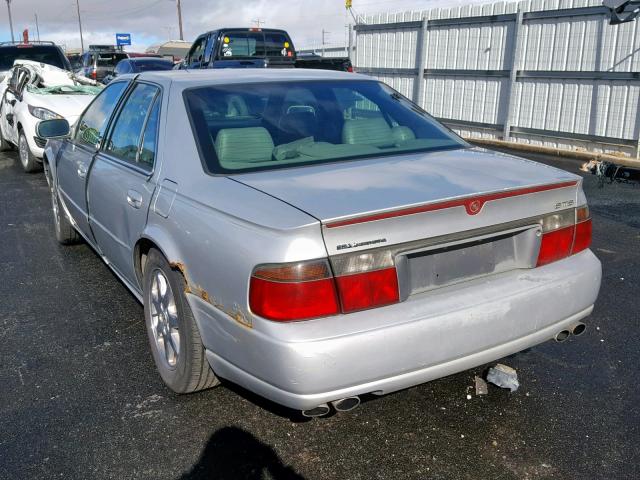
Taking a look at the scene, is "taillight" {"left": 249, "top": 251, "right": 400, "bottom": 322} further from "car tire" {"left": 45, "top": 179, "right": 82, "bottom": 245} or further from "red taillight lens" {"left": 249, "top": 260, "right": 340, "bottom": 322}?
"car tire" {"left": 45, "top": 179, "right": 82, "bottom": 245}

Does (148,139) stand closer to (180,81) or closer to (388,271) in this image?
(180,81)

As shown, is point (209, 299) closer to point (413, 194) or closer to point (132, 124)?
point (413, 194)

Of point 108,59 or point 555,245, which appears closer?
point 555,245

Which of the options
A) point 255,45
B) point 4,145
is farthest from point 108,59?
point 4,145

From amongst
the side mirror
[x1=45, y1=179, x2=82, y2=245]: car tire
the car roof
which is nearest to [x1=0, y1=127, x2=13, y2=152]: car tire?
[x1=45, y1=179, x2=82, y2=245]: car tire

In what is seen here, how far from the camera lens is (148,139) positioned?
331 centimetres

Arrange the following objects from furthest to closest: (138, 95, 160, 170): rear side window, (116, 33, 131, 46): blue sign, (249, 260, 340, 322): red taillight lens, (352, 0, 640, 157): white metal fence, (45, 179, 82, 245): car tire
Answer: (116, 33, 131, 46): blue sign < (352, 0, 640, 157): white metal fence < (45, 179, 82, 245): car tire < (138, 95, 160, 170): rear side window < (249, 260, 340, 322): red taillight lens

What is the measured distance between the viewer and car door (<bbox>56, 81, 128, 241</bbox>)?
4203mm

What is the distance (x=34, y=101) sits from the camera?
9.10 m

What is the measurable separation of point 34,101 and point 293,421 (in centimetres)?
800

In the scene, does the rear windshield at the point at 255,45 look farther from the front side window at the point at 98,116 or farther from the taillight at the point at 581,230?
the taillight at the point at 581,230

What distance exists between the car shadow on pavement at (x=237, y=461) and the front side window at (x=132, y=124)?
1498mm

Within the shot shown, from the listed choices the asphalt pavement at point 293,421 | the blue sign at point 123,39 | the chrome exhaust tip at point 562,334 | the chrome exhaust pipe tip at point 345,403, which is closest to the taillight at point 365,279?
the chrome exhaust pipe tip at point 345,403

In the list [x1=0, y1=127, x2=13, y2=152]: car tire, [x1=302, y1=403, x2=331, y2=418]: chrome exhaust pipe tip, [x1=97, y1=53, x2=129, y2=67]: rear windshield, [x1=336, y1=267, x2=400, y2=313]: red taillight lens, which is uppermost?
[x1=97, y1=53, x2=129, y2=67]: rear windshield
